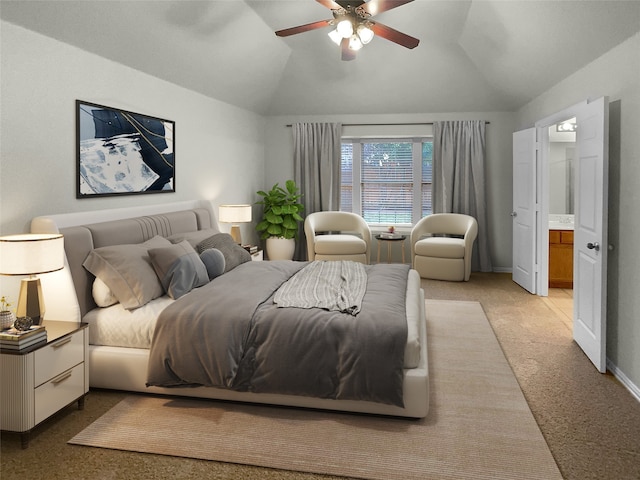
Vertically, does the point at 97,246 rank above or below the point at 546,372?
above

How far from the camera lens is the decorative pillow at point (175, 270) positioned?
11.2 feet

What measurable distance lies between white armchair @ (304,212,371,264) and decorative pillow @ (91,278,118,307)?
3.83 meters

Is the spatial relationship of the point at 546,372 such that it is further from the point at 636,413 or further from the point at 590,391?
the point at 636,413

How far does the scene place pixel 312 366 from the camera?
110 inches

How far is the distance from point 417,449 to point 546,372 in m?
1.48

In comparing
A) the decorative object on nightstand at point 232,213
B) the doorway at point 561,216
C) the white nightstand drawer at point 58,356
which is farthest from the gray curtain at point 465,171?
the white nightstand drawer at point 58,356

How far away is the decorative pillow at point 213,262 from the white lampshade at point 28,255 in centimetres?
126

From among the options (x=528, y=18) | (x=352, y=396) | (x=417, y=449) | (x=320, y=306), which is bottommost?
(x=417, y=449)

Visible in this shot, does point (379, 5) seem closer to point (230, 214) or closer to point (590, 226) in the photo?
point (590, 226)

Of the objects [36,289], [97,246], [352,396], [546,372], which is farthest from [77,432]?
[546,372]

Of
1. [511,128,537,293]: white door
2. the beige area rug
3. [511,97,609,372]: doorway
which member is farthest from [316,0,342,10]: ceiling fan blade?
[511,128,537,293]: white door

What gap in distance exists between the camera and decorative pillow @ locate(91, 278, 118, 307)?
3256mm

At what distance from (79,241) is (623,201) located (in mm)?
3612

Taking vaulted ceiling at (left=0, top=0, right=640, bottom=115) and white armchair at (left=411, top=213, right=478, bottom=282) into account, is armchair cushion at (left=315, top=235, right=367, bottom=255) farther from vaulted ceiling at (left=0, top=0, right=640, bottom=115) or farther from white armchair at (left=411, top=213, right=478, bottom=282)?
vaulted ceiling at (left=0, top=0, right=640, bottom=115)
